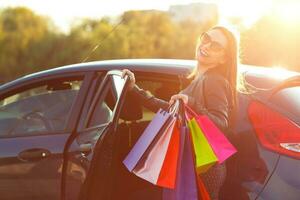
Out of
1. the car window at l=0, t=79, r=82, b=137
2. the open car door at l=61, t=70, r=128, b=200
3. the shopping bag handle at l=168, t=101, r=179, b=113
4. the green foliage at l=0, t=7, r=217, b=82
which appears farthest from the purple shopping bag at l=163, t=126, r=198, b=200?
the green foliage at l=0, t=7, r=217, b=82

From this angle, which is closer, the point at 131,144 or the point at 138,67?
the point at 138,67

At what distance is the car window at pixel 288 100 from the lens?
3.29 meters

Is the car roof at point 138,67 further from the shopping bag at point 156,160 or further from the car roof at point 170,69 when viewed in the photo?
the shopping bag at point 156,160

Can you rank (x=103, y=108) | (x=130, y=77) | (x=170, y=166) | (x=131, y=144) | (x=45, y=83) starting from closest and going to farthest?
(x=170, y=166)
(x=130, y=77)
(x=103, y=108)
(x=131, y=144)
(x=45, y=83)

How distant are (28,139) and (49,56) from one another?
73.5m

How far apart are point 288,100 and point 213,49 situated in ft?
1.58

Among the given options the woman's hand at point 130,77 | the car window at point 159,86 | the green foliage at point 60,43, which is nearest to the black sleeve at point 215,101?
the woman's hand at point 130,77

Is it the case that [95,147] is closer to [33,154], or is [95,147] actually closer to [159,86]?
[33,154]

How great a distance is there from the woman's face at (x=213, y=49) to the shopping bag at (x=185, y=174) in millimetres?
475

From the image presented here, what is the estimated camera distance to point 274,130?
3.24 m

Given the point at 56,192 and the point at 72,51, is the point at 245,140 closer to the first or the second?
the point at 56,192

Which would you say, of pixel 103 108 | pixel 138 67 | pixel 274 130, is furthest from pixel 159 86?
pixel 274 130

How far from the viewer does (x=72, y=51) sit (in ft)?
249

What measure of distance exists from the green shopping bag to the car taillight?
1.11 feet
